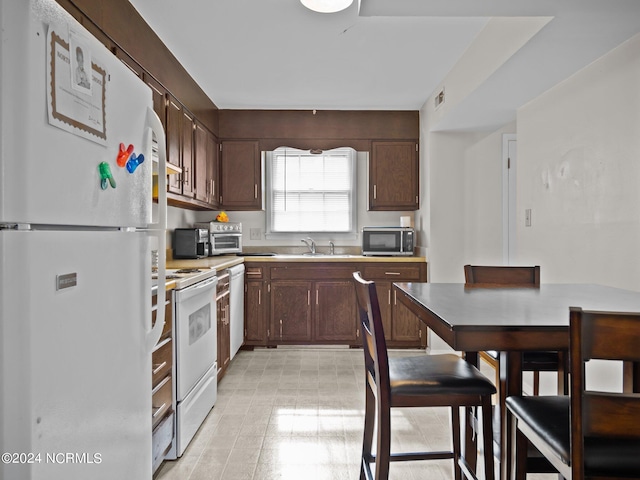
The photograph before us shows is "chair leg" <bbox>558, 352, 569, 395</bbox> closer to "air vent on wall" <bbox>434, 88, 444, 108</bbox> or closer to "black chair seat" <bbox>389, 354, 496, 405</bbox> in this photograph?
"black chair seat" <bbox>389, 354, 496, 405</bbox>

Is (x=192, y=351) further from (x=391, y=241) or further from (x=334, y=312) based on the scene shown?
(x=391, y=241)

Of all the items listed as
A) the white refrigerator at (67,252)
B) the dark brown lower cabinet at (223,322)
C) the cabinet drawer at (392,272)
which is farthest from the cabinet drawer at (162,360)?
the cabinet drawer at (392,272)

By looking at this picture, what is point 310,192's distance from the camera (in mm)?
5035

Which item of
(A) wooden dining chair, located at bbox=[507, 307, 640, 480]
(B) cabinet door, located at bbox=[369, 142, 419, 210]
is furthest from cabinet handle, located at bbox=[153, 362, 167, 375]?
(B) cabinet door, located at bbox=[369, 142, 419, 210]

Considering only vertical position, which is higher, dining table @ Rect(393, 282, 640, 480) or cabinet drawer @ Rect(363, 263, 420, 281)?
dining table @ Rect(393, 282, 640, 480)

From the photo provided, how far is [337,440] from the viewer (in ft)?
7.93

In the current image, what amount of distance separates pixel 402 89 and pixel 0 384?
3759 millimetres

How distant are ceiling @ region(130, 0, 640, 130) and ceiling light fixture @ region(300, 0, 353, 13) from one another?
0.10 m

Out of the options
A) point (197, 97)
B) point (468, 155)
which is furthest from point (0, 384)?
point (468, 155)

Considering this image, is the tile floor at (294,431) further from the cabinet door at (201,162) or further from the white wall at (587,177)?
the cabinet door at (201,162)

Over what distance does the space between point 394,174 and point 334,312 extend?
157 cm

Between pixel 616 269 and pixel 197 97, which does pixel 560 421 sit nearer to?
pixel 616 269

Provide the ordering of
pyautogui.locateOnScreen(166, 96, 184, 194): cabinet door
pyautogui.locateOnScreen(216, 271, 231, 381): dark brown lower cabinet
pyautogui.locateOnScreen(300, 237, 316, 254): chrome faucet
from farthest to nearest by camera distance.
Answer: pyautogui.locateOnScreen(300, 237, 316, 254): chrome faucet
pyautogui.locateOnScreen(216, 271, 231, 381): dark brown lower cabinet
pyautogui.locateOnScreen(166, 96, 184, 194): cabinet door

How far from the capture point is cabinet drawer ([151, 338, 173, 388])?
1.95 meters
